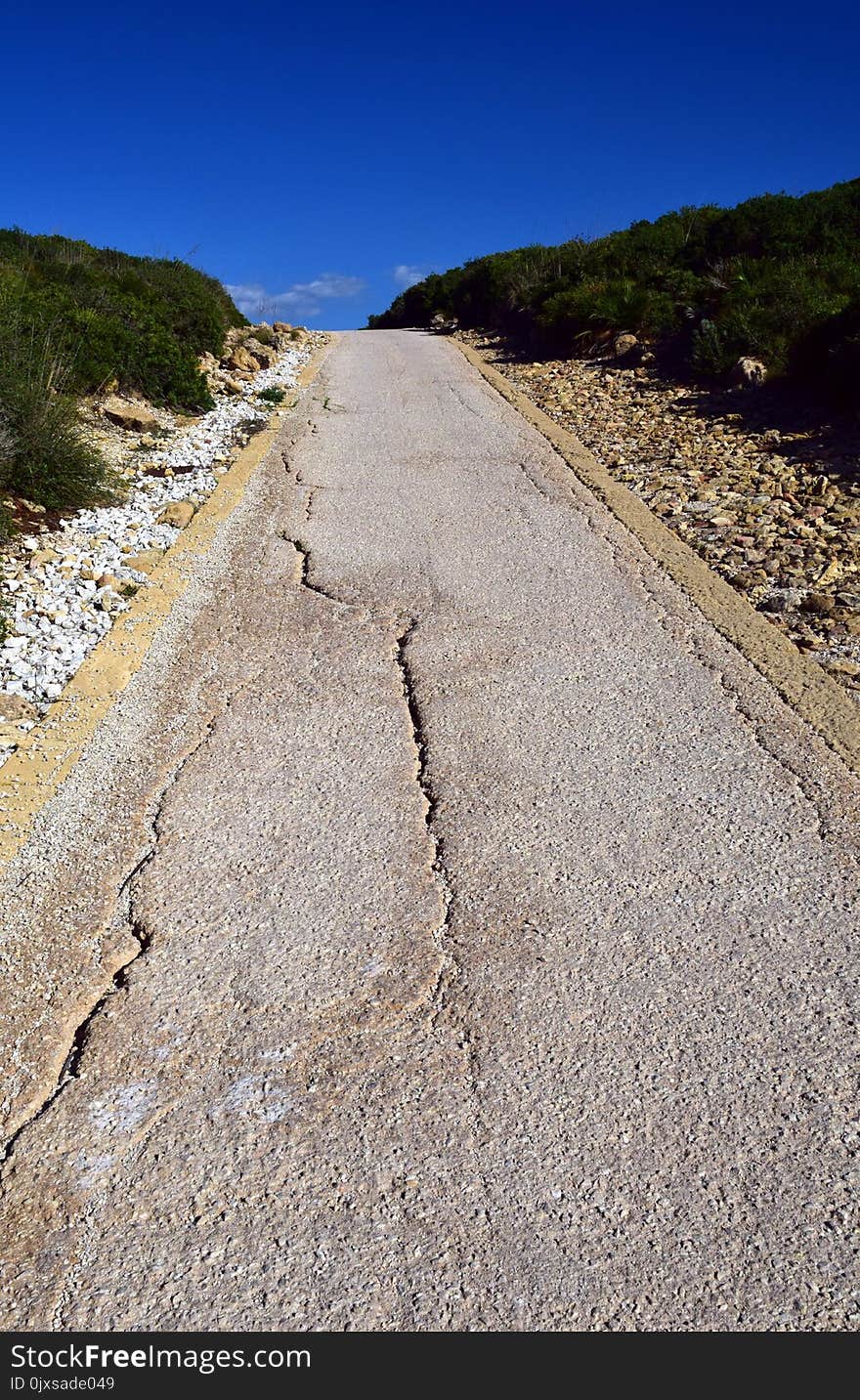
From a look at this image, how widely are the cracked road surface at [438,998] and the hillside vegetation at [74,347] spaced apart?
311cm

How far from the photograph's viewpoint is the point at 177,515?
25.0 ft

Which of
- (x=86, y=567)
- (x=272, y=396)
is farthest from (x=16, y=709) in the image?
(x=272, y=396)

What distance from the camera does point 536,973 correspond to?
9.22ft

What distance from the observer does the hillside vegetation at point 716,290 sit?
1070 centimetres

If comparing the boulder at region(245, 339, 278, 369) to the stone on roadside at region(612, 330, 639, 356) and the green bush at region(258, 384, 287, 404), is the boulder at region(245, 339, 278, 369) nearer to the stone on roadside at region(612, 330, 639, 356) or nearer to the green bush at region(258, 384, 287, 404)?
the green bush at region(258, 384, 287, 404)

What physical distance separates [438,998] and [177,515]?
18.6ft

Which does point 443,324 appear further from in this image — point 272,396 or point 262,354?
point 272,396

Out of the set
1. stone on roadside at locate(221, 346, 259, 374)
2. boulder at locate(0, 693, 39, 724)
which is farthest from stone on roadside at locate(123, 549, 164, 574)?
stone on roadside at locate(221, 346, 259, 374)

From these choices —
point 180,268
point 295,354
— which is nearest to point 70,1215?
point 295,354

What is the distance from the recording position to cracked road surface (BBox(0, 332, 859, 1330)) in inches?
79.2

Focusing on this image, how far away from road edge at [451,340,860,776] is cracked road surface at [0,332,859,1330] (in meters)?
0.14

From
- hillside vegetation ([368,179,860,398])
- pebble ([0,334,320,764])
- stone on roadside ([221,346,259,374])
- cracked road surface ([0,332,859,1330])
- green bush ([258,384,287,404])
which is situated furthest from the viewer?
stone on roadside ([221,346,259,374])

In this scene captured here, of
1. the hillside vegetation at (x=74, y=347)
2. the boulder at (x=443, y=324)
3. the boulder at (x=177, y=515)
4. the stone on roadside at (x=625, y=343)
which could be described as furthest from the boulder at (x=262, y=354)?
the boulder at (x=177, y=515)

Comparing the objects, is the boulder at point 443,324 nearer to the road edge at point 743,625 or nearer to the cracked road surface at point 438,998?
the road edge at point 743,625
